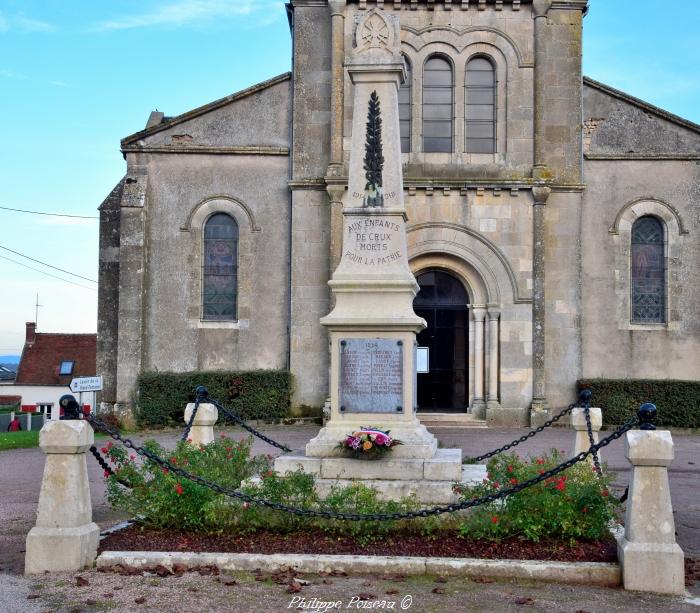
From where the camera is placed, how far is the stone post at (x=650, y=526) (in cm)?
652

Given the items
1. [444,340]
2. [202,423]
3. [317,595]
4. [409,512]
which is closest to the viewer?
[317,595]

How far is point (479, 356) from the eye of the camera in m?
19.7

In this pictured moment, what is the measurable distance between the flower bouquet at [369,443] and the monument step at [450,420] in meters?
10.5

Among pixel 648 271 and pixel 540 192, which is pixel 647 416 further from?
Result: pixel 648 271

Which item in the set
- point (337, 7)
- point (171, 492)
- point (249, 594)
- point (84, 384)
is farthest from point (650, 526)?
point (337, 7)

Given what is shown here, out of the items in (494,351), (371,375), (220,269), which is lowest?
(371,375)

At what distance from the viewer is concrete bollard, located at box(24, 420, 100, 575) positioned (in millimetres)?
6996

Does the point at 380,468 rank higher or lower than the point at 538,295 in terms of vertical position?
lower

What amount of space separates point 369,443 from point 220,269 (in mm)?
12619

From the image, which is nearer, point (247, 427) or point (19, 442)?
point (247, 427)

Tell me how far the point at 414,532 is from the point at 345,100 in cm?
1398

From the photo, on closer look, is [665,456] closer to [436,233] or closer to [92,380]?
[92,380]

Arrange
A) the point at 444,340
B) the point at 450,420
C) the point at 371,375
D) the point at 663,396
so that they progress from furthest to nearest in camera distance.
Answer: the point at 444,340 < the point at 663,396 < the point at 450,420 < the point at 371,375

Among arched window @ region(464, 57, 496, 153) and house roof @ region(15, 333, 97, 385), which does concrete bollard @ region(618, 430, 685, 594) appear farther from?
house roof @ region(15, 333, 97, 385)
